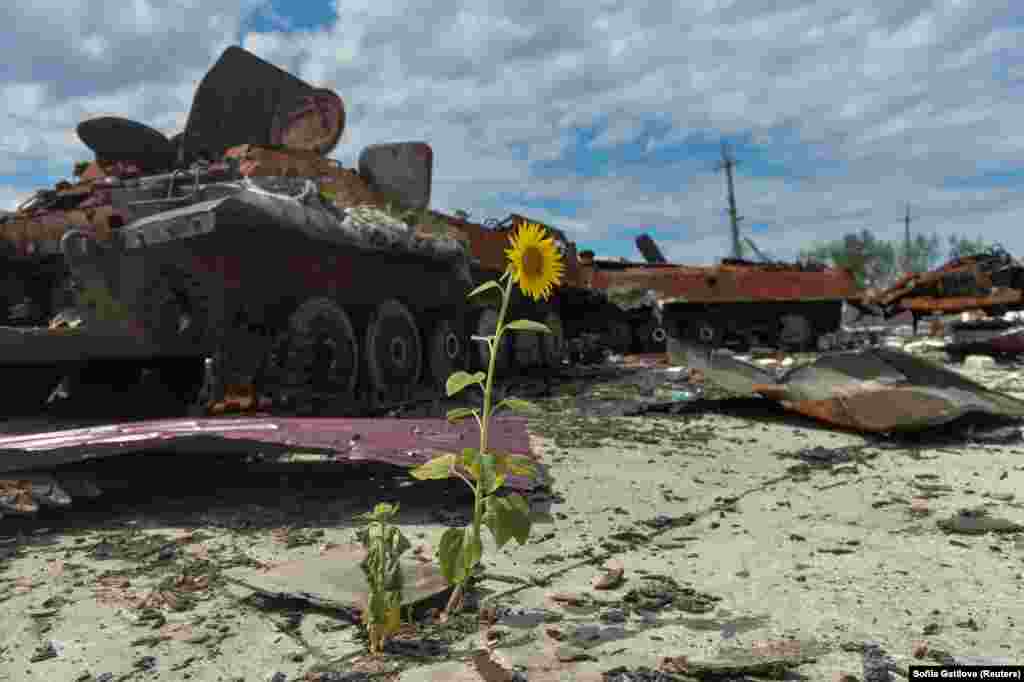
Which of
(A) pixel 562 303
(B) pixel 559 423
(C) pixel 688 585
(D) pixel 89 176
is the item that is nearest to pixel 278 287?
(B) pixel 559 423

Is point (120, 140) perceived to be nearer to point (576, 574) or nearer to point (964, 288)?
point (576, 574)

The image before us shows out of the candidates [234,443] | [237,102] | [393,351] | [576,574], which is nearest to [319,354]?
[393,351]

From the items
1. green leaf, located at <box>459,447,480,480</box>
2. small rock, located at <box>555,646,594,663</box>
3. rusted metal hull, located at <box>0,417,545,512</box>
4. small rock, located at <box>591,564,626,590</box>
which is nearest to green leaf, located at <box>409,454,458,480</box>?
green leaf, located at <box>459,447,480,480</box>

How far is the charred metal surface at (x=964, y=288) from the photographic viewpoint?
67.5ft

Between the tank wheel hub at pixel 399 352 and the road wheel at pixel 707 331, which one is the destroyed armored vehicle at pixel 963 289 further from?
the tank wheel hub at pixel 399 352

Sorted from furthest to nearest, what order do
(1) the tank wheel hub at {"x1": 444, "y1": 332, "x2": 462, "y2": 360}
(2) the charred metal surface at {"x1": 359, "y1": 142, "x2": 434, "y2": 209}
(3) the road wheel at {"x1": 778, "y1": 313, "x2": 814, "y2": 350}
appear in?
(3) the road wheel at {"x1": 778, "y1": 313, "x2": 814, "y2": 350} → (2) the charred metal surface at {"x1": 359, "y1": 142, "x2": 434, "y2": 209} → (1) the tank wheel hub at {"x1": 444, "y1": 332, "x2": 462, "y2": 360}

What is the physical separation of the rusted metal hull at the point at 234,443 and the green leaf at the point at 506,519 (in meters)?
1.18

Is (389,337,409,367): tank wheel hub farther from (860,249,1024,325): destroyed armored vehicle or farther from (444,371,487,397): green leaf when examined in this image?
(860,249,1024,325): destroyed armored vehicle

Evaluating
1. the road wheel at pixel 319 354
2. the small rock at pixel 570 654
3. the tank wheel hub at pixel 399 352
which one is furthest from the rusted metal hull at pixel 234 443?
the tank wheel hub at pixel 399 352

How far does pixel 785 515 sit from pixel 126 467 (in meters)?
3.30

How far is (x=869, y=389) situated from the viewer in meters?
6.52

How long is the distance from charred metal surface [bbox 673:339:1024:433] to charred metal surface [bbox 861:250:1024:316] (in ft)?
48.6

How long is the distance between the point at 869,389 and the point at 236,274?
490cm

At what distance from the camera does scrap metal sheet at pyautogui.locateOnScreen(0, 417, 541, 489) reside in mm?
3750
